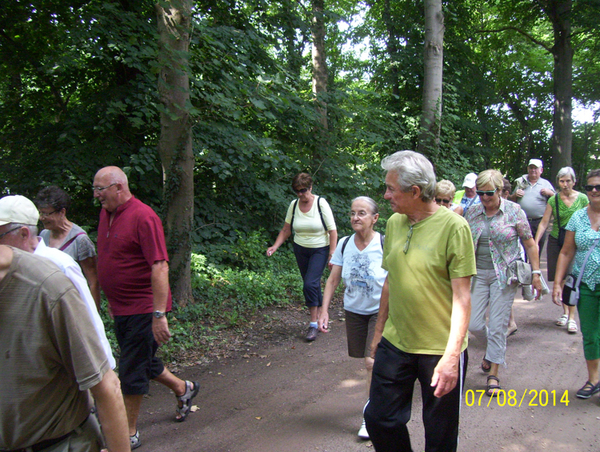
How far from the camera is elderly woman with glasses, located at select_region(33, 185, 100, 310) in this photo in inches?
155

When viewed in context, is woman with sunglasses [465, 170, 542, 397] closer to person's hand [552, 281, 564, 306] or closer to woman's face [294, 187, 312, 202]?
person's hand [552, 281, 564, 306]

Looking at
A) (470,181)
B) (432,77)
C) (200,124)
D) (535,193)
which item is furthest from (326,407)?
(432,77)

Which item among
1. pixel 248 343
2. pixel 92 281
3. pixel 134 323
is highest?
pixel 92 281

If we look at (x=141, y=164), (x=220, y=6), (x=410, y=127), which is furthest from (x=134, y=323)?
(x=410, y=127)

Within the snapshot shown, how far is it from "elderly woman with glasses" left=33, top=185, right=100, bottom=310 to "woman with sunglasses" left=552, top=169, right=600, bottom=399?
14.5 ft

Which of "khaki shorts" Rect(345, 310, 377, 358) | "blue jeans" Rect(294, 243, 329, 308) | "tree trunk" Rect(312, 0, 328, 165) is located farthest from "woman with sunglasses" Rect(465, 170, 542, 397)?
"tree trunk" Rect(312, 0, 328, 165)

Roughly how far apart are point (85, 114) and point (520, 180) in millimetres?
7603

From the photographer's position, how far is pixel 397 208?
110 inches

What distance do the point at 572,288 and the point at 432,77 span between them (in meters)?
8.80

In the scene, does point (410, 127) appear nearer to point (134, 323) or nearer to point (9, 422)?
point (134, 323)

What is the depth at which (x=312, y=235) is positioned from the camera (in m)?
6.33

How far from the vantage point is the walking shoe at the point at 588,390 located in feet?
14.6
